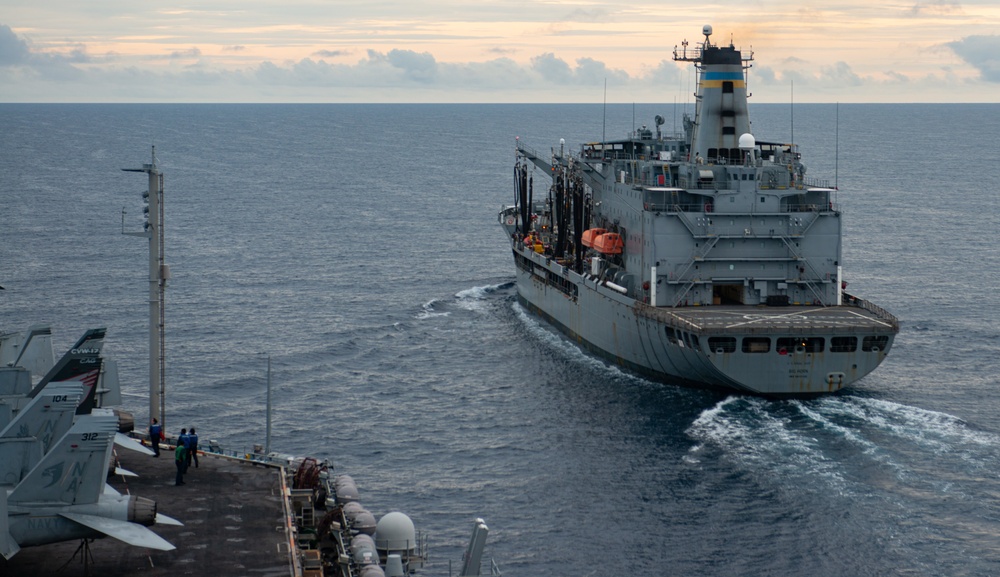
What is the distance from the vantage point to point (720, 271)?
235 ft

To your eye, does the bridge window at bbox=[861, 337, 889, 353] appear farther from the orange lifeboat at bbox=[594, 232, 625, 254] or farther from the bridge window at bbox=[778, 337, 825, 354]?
the orange lifeboat at bbox=[594, 232, 625, 254]

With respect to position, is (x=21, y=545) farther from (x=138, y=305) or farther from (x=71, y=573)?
(x=138, y=305)

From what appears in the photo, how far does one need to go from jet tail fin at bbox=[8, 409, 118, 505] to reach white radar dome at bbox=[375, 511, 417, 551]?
9.28 m

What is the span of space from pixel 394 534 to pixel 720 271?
1423 inches

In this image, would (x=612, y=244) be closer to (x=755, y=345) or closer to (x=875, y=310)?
(x=755, y=345)

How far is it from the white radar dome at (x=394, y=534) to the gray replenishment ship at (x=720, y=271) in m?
Answer: 27.7

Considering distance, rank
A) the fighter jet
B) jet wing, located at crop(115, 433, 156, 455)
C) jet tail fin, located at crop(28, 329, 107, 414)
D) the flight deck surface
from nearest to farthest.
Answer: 1. the fighter jet
2. the flight deck surface
3. jet tail fin, located at crop(28, 329, 107, 414)
4. jet wing, located at crop(115, 433, 156, 455)

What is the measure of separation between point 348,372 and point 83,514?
126 feet

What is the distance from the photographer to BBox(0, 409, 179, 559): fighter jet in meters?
34.8

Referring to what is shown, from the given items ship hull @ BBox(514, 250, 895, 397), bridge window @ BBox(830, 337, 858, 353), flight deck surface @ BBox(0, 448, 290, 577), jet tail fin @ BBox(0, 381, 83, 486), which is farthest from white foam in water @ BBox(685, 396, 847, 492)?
jet tail fin @ BBox(0, 381, 83, 486)

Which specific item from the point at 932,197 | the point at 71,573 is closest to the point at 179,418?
the point at 71,573

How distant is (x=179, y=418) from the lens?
209 ft

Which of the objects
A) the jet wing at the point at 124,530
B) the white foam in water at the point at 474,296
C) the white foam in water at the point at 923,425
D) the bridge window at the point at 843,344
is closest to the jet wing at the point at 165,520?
the jet wing at the point at 124,530

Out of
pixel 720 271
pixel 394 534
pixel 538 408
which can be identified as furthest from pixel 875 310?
pixel 394 534
